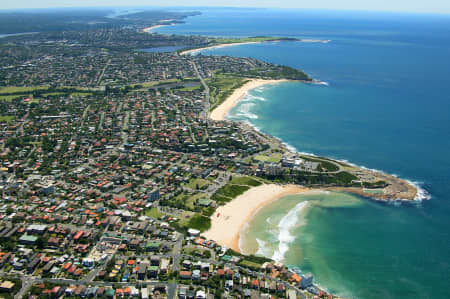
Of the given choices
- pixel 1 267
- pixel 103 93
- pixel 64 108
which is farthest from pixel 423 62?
pixel 1 267

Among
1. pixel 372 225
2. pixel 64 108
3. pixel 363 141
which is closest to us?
pixel 372 225

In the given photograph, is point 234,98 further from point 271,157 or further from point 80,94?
point 80,94

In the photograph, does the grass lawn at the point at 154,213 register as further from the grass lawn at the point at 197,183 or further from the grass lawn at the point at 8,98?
the grass lawn at the point at 8,98

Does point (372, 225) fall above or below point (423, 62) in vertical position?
below

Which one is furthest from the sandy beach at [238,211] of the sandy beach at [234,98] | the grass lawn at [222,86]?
the grass lawn at [222,86]

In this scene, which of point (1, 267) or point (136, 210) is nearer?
point (1, 267)

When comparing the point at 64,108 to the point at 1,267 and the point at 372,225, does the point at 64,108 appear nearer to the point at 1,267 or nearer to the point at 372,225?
the point at 1,267
